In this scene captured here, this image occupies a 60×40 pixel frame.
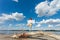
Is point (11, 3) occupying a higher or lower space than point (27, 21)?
higher

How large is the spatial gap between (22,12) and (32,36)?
42cm

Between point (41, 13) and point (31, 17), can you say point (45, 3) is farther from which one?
Result: point (31, 17)

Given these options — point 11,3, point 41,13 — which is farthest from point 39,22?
point 11,3

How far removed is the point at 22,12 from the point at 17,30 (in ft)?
1.00

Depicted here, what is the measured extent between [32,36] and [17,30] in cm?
26

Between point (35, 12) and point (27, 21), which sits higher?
point (35, 12)

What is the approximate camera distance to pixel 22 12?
2.34 m

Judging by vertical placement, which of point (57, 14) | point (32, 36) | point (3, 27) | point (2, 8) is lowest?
point (32, 36)

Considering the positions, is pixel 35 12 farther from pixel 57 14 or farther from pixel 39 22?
pixel 57 14

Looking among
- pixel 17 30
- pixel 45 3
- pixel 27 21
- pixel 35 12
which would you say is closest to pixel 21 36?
pixel 17 30

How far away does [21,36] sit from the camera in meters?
2.32

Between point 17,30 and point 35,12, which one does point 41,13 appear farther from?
point 17,30

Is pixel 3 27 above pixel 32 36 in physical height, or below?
above

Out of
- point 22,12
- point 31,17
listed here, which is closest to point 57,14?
point 31,17
